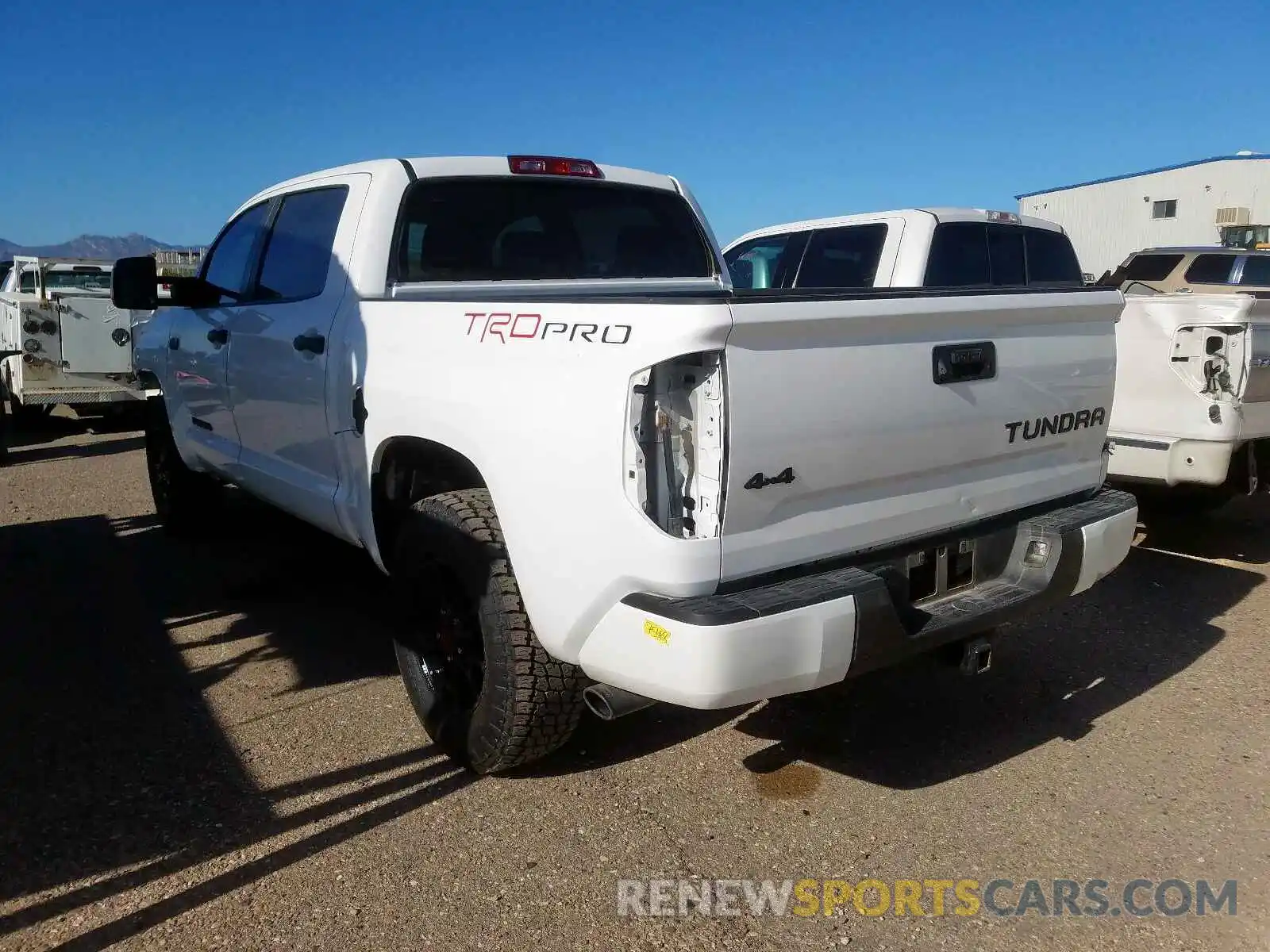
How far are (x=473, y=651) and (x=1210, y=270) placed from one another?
48.7ft

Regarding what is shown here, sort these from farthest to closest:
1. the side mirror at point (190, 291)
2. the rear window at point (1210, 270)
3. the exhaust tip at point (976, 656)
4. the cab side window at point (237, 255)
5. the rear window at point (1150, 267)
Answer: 1. the rear window at point (1150, 267)
2. the rear window at point (1210, 270)
3. the side mirror at point (190, 291)
4. the cab side window at point (237, 255)
5. the exhaust tip at point (976, 656)

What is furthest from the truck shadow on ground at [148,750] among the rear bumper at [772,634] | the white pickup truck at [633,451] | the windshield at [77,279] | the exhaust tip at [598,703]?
the windshield at [77,279]

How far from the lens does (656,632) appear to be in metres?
2.53

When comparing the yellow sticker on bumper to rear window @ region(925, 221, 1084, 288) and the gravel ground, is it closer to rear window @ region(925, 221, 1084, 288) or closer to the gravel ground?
the gravel ground

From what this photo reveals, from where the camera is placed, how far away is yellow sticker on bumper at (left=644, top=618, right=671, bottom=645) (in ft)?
8.23

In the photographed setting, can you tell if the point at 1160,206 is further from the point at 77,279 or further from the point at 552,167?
the point at 552,167

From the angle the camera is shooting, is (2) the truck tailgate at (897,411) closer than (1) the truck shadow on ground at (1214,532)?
Yes

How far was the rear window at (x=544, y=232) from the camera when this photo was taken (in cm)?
404

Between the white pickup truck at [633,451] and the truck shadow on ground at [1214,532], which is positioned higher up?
the white pickup truck at [633,451]

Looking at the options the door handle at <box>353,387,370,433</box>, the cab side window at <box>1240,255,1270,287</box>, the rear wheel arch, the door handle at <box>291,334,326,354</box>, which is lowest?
the rear wheel arch

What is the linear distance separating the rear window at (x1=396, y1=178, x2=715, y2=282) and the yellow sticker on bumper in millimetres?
1969

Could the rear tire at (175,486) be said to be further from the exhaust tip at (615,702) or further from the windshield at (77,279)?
the windshield at (77,279)

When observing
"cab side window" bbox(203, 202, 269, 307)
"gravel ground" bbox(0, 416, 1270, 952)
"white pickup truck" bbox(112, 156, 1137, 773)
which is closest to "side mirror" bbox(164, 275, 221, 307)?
"cab side window" bbox(203, 202, 269, 307)

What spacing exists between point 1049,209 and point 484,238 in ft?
121
